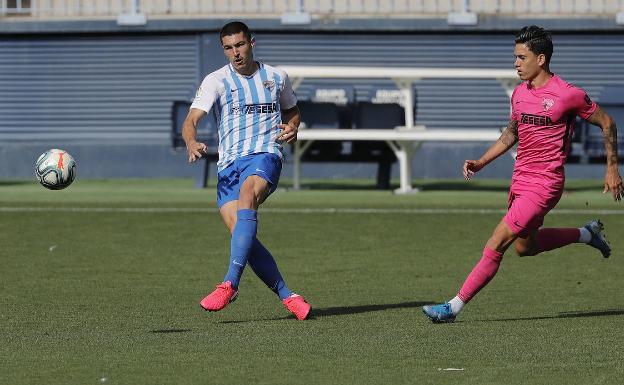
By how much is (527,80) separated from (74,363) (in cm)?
332

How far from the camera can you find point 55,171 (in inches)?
369

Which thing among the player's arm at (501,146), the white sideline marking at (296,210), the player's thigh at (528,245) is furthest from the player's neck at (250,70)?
the white sideline marking at (296,210)

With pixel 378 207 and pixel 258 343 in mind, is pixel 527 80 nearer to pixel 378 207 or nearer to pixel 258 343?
pixel 258 343

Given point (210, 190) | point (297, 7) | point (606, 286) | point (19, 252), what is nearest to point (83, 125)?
point (297, 7)

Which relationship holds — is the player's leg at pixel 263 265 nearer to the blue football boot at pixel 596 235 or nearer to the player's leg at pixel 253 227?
the player's leg at pixel 253 227

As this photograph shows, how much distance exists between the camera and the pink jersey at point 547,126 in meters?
8.89

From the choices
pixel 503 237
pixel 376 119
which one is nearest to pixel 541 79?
pixel 503 237

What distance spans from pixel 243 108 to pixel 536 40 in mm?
1802

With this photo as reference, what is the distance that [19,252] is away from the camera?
13.7m

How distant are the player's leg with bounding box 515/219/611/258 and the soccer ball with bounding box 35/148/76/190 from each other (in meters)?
2.78

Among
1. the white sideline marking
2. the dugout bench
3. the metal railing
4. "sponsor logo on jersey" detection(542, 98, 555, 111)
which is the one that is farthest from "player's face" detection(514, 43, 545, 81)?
the metal railing

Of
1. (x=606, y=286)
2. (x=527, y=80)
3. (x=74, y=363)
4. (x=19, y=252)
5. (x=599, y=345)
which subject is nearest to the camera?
(x=74, y=363)

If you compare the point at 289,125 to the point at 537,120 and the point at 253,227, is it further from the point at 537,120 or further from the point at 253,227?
the point at 537,120

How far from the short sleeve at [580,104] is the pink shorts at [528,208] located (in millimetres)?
481
